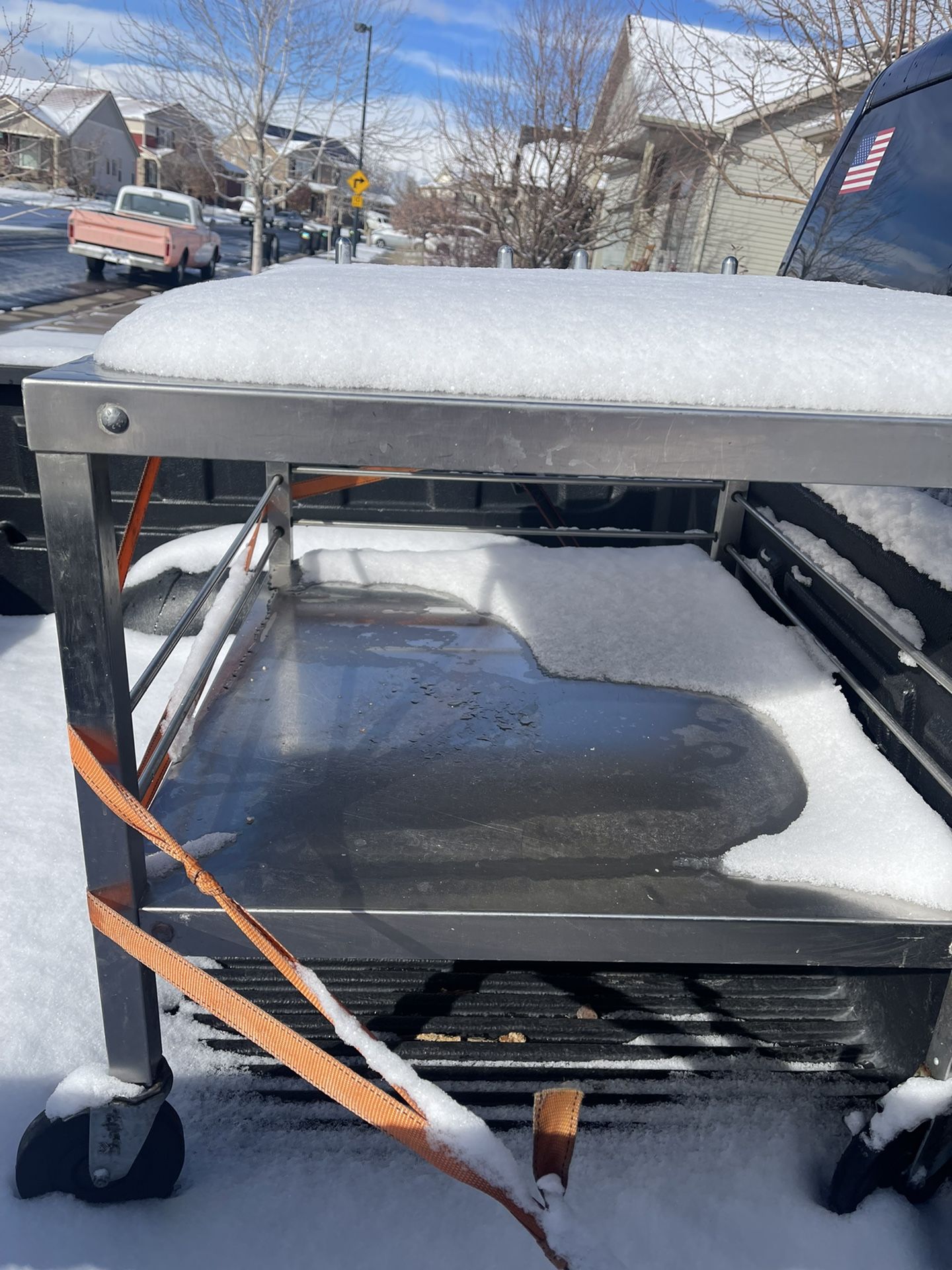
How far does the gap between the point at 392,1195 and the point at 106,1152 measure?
0.58 m

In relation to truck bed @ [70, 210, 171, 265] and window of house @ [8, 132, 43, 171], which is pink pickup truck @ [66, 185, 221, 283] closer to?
truck bed @ [70, 210, 171, 265]

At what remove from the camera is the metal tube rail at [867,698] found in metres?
2.07

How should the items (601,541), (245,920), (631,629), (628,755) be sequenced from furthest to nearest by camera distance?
1. (601,541)
2. (631,629)
3. (628,755)
4. (245,920)

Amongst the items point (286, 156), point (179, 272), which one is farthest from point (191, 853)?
point (179, 272)

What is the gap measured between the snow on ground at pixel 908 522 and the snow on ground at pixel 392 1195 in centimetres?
127

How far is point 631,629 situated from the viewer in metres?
3.44

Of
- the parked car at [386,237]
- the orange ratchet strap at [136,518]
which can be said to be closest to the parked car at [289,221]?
the parked car at [386,237]

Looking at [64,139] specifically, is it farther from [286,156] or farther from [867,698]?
[867,698]

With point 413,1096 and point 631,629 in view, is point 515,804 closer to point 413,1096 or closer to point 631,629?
point 413,1096

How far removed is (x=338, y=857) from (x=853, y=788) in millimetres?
1268

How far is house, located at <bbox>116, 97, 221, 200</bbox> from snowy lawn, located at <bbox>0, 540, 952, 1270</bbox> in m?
21.8

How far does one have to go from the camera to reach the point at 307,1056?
4.99 feet

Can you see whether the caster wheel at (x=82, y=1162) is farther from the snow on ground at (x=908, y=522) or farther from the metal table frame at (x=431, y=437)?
the snow on ground at (x=908, y=522)

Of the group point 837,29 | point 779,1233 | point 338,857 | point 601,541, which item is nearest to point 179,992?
point 338,857
